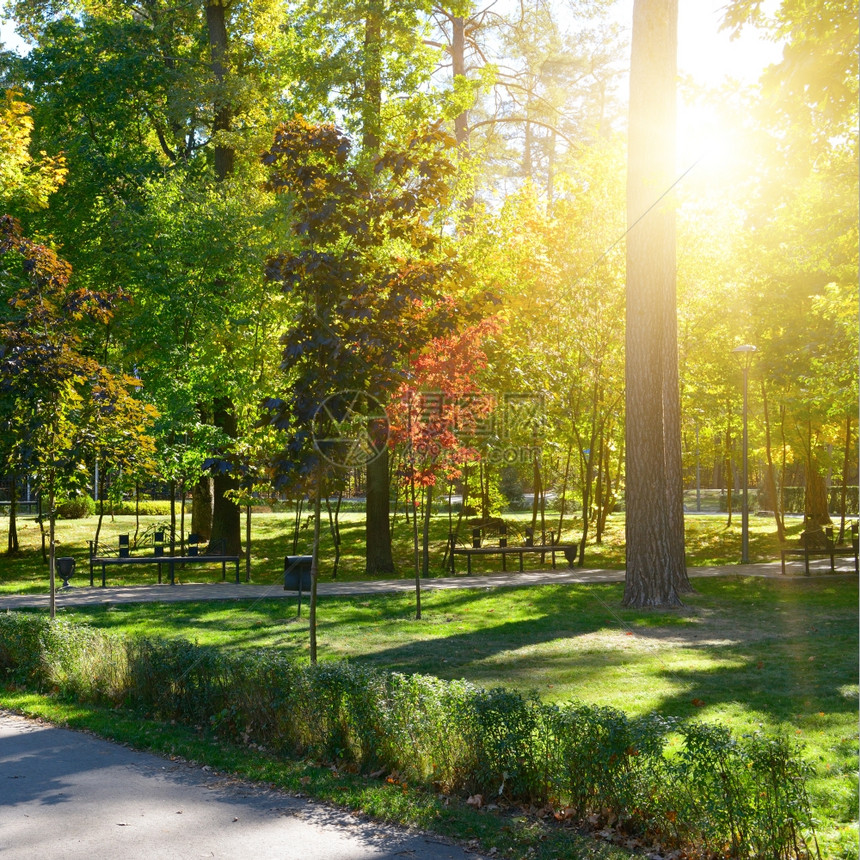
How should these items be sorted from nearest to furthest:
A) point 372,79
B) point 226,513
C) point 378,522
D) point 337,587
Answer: point 337,587 → point 372,79 → point 378,522 → point 226,513

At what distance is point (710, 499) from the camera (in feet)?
178

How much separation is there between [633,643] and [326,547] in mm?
15864

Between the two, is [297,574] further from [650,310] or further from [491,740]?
[491,740]

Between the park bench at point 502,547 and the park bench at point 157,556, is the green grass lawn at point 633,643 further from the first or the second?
the park bench at point 502,547

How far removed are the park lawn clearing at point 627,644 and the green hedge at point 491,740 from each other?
62 centimetres

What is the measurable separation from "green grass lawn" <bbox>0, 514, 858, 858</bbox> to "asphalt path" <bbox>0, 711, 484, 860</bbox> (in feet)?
8.59

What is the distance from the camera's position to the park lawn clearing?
7496 mm

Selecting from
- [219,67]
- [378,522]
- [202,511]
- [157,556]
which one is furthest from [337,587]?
[219,67]

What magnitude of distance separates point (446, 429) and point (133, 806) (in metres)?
8.48

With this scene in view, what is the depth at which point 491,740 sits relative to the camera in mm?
5660

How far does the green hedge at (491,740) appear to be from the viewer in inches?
181

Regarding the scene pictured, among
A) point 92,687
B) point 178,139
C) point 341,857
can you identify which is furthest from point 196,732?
point 178,139

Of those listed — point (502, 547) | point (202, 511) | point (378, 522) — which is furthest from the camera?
point (202, 511)

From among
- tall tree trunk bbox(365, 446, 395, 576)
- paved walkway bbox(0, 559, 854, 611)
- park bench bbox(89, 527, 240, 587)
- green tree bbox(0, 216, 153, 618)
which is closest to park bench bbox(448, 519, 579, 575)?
paved walkway bbox(0, 559, 854, 611)
